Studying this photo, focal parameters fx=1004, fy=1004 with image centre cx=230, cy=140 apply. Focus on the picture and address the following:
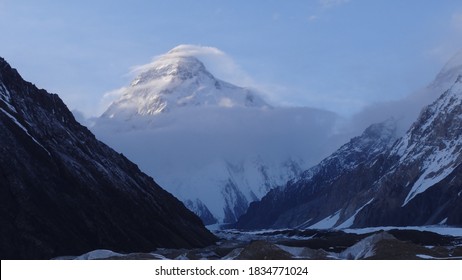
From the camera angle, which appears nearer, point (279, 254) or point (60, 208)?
point (279, 254)

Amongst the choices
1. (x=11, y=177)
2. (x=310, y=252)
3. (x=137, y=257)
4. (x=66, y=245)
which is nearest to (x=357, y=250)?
(x=310, y=252)

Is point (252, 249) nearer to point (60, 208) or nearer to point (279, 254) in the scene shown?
point (279, 254)

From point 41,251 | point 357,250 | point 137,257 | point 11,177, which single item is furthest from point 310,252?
point 11,177

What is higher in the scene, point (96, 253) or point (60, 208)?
point (60, 208)
